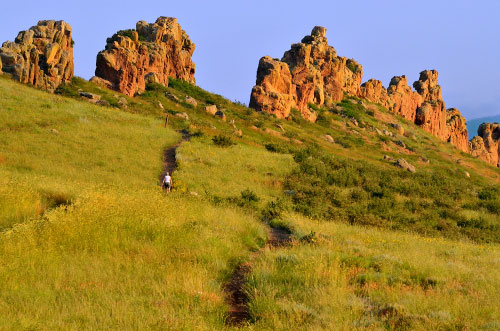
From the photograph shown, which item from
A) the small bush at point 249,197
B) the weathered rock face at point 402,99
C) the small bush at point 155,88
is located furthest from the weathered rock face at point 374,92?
the small bush at point 249,197

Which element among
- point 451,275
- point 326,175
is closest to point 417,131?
point 326,175

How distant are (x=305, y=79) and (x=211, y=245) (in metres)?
74.0

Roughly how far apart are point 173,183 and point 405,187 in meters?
18.7

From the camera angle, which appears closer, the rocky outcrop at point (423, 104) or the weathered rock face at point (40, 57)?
the weathered rock face at point (40, 57)

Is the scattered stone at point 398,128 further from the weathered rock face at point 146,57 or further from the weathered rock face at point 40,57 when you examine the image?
the weathered rock face at point 40,57

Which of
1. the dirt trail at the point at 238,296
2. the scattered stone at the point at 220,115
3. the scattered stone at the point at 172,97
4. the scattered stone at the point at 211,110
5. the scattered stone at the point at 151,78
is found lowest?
the dirt trail at the point at 238,296

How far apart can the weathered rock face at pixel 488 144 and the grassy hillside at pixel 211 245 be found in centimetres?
9648

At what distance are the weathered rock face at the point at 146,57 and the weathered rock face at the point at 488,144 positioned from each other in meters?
84.6

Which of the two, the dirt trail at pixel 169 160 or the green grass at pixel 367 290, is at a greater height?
the dirt trail at pixel 169 160

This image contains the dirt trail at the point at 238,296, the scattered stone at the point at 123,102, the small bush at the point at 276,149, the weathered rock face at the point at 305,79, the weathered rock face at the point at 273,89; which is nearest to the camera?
the dirt trail at the point at 238,296

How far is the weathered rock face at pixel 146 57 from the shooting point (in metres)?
57.0

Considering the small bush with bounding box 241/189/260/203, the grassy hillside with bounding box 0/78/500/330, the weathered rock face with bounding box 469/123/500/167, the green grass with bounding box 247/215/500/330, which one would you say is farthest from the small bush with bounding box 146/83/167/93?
the weathered rock face with bounding box 469/123/500/167

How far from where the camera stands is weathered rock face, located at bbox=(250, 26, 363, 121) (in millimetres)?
71688

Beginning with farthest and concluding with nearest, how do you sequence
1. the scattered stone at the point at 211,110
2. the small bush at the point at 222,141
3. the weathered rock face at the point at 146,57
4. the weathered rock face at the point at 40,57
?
the scattered stone at the point at 211,110 → the weathered rock face at the point at 146,57 → the weathered rock face at the point at 40,57 → the small bush at the point at 222,141
